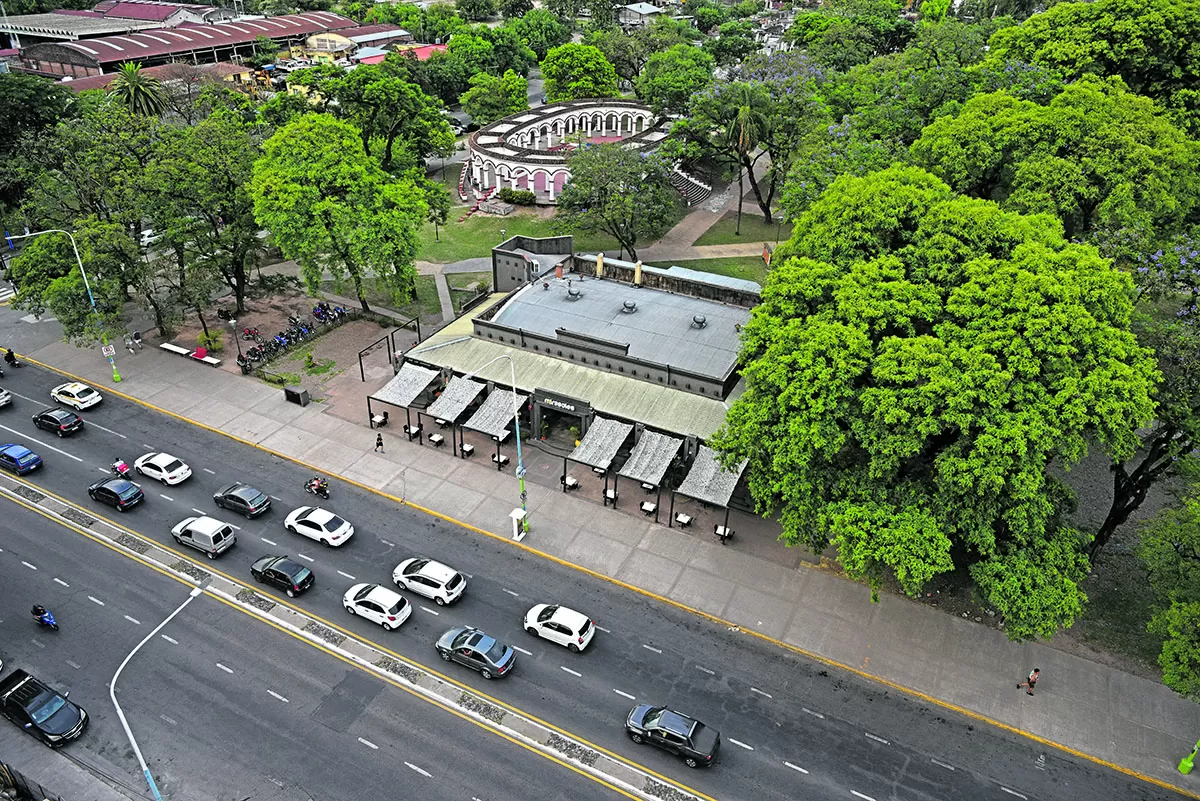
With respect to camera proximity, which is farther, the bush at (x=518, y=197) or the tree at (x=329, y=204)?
the bush at (x=518, y=197)

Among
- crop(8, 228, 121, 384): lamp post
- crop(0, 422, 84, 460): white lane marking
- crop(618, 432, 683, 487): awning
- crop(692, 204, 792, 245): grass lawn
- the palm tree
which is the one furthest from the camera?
crop(692, 204, 792, 245): grass lawn

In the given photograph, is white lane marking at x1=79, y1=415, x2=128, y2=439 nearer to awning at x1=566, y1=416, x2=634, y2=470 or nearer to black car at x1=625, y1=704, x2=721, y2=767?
awning at x1=566, y1=416, x2=634, y2=470

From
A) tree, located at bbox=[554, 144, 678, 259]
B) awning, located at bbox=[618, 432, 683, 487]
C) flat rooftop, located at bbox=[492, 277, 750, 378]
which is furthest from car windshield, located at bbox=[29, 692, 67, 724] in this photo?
tree, located at bbox=[554, 144, 678, 259]

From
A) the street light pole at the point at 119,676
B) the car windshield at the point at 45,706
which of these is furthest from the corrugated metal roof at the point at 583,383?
the car windshield at the point at 45,706

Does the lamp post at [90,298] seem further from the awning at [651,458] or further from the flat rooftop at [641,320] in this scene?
the awning at [651,458]

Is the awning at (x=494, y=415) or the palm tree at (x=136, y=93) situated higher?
the palm tree at (x=136, y=93)

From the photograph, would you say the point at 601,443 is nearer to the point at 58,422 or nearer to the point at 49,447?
the point at 49,447
